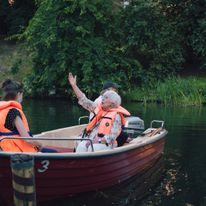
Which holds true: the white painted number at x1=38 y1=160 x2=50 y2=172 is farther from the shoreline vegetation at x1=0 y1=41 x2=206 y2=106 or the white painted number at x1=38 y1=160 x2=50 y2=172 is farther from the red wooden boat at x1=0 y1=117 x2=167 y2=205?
the shoreline vegetation at x1=0 y1=41 x2=206 y2=106

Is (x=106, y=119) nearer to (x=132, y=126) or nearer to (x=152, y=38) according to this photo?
(x=132, y=126)

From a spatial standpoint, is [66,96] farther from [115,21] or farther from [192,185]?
[192,185]

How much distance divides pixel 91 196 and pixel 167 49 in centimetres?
1605

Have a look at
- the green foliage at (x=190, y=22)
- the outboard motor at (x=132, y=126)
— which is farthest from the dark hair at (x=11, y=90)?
the green foliage at (x=190, y=22)

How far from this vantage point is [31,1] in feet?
90.1

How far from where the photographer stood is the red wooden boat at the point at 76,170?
5926 mm

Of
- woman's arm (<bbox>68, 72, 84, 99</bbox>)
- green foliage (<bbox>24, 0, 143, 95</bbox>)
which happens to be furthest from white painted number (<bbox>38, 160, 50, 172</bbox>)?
green foliage (<bbox>24, 0, 143, 95</bbox>)

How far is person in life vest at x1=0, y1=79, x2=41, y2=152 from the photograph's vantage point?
19.4 feet

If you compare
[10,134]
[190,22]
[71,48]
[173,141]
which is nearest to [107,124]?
[10,134]

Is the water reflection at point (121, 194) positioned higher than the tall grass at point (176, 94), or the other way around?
the tall grass at point (176, 94)

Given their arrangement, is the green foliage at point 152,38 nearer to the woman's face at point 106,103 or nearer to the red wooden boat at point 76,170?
the red wooden boat at point 76,170

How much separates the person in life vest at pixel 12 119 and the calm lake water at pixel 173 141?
3.19 ft

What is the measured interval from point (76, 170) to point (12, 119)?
3.41 ft

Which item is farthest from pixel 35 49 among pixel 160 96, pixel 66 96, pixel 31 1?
pixel 31 1
